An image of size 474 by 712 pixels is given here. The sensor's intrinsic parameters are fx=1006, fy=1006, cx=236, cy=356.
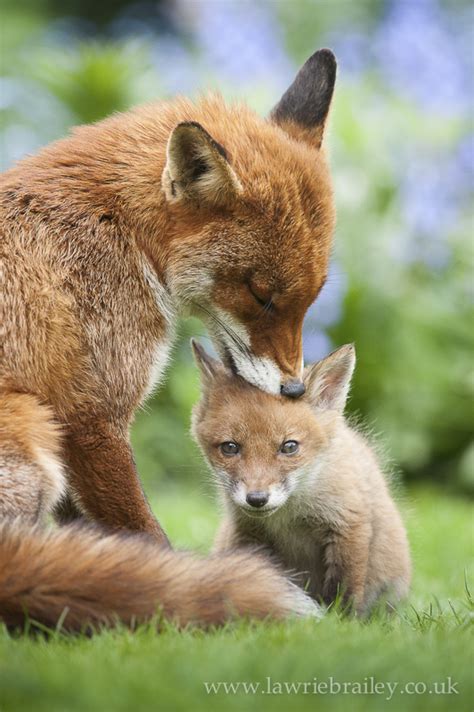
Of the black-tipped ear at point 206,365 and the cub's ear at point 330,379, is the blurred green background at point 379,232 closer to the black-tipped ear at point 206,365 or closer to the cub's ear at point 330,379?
the black-tipped ear at point 206,365

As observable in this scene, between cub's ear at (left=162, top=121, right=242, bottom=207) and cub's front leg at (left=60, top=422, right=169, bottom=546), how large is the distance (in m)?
1.33

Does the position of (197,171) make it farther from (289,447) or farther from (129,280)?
(289,447)

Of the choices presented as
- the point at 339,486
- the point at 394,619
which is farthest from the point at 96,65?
the point at 394,619

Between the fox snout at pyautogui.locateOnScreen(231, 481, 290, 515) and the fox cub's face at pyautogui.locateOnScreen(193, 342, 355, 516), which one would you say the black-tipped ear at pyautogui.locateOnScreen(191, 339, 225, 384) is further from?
the fox snout at pyautogui.locateOnScreen(231, 481, 290, 515)

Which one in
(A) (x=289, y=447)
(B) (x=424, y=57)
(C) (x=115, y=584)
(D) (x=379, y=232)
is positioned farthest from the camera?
(B) (x=424, y=57)

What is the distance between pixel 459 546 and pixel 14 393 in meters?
4.72

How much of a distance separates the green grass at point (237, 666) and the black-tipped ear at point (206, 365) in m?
1.78

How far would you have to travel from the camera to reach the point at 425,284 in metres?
12.4

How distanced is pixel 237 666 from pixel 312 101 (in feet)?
12.6

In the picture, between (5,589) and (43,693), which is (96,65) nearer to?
(5,589)

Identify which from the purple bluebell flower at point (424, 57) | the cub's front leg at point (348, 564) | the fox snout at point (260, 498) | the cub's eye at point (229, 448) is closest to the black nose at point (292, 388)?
the cub's eye at point (229, 448)

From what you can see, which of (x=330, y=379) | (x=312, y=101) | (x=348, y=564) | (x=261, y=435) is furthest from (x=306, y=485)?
(x=312, y=101)

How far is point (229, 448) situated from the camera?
5746 mm

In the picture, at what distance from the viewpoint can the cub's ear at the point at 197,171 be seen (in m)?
5.22
